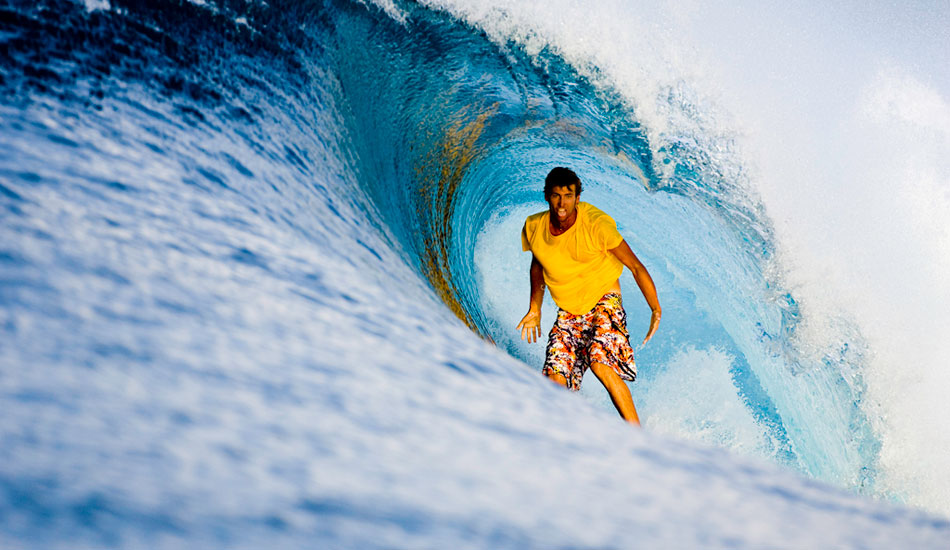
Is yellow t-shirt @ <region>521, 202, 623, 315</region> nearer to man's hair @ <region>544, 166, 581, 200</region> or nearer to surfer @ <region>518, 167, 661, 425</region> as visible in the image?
surfer @ <region>518, 167, 661, 425</region>

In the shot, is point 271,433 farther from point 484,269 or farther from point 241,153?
point 484,269

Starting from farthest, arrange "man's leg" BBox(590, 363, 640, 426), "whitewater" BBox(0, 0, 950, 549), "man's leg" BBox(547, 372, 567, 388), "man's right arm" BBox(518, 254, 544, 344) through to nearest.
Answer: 1. "man's right arm" BBox(518, 254, 544, 344)
2. "man's leg" BBox(547, 372, 567, 388)
3. "man's leg" BBox(590, 363, 640, 426)
4. "whitewater" BBox(0, 0, 950, 549)

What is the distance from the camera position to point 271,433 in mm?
678

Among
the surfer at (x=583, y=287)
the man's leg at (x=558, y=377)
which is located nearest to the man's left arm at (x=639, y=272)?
the surfer at (x=583, y=287)

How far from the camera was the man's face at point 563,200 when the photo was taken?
2264 millimetres

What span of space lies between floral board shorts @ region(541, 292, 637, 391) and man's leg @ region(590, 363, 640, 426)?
0.10 ft

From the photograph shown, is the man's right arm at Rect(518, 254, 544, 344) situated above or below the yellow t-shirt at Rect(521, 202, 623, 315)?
below

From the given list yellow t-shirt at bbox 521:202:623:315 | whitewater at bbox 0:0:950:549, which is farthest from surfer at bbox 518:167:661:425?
whitewater at bbox 0:0:950:549

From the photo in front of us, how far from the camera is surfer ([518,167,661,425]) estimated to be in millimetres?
2283

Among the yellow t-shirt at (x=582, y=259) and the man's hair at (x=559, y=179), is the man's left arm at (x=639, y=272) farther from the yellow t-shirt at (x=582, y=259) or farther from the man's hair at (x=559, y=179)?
the man's hair at (x=559, y=179)

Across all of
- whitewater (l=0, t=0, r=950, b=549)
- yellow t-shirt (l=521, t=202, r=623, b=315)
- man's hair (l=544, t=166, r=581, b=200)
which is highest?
man's hair (l=544, t=166, r=581, b=200)

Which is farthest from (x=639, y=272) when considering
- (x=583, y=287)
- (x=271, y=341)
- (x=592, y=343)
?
(x=271, y=341)

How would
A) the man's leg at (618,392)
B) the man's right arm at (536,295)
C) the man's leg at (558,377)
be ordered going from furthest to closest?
the man's right arm at (536,295) < the man's leg at (558,377) < the man's leg at (618,392)

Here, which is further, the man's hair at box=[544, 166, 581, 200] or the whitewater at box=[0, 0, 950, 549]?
the man's hair at box=[544, 166, 581, 200]
